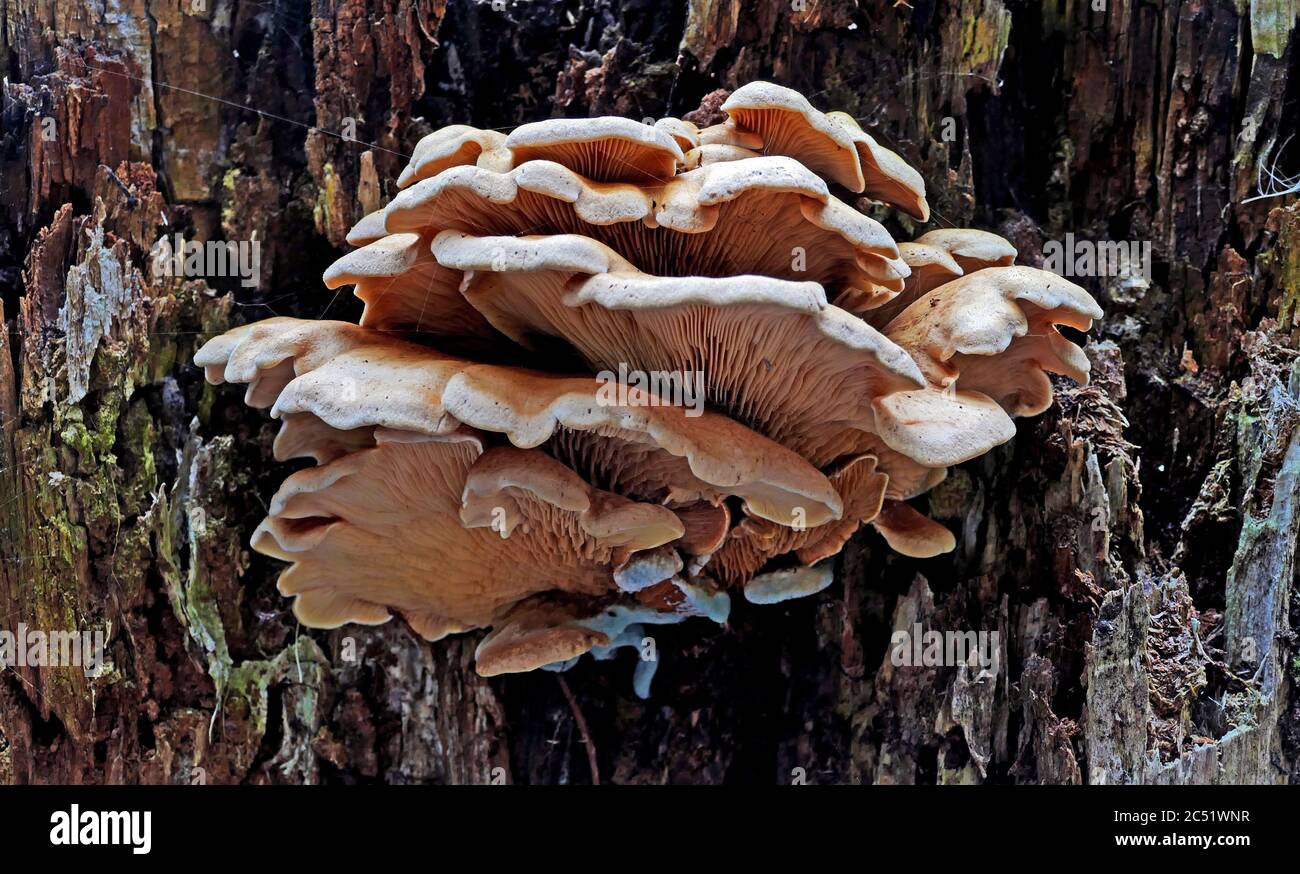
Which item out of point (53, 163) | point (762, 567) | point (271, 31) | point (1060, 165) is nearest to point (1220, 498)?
point (1060, 165)

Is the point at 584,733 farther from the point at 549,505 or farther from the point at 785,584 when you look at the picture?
the point at 549,505

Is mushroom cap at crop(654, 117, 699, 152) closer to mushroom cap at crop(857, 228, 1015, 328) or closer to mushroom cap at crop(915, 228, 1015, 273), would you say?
mushroom cap at crop(857, 228, 1015, 328)

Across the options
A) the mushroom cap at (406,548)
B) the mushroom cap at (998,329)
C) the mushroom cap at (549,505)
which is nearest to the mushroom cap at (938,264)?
the mushroom cap at (998,329)

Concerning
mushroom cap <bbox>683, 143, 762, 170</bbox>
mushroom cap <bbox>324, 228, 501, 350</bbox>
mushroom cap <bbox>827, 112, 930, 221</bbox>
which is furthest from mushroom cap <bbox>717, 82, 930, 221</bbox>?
mushroom cap <bbox>324, 228, 501, 350</bbox>

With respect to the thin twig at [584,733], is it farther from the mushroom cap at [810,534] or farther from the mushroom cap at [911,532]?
the mushroom cap at [911,532]

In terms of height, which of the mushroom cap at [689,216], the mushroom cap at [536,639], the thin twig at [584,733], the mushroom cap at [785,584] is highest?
the mushroom cap at [689,216]

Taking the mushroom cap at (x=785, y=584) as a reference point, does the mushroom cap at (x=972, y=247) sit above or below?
above

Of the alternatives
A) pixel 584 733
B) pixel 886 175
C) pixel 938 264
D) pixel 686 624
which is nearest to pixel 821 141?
pixel 886 175

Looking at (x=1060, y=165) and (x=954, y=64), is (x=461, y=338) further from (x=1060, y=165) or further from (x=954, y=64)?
(x=1060, y=165)
